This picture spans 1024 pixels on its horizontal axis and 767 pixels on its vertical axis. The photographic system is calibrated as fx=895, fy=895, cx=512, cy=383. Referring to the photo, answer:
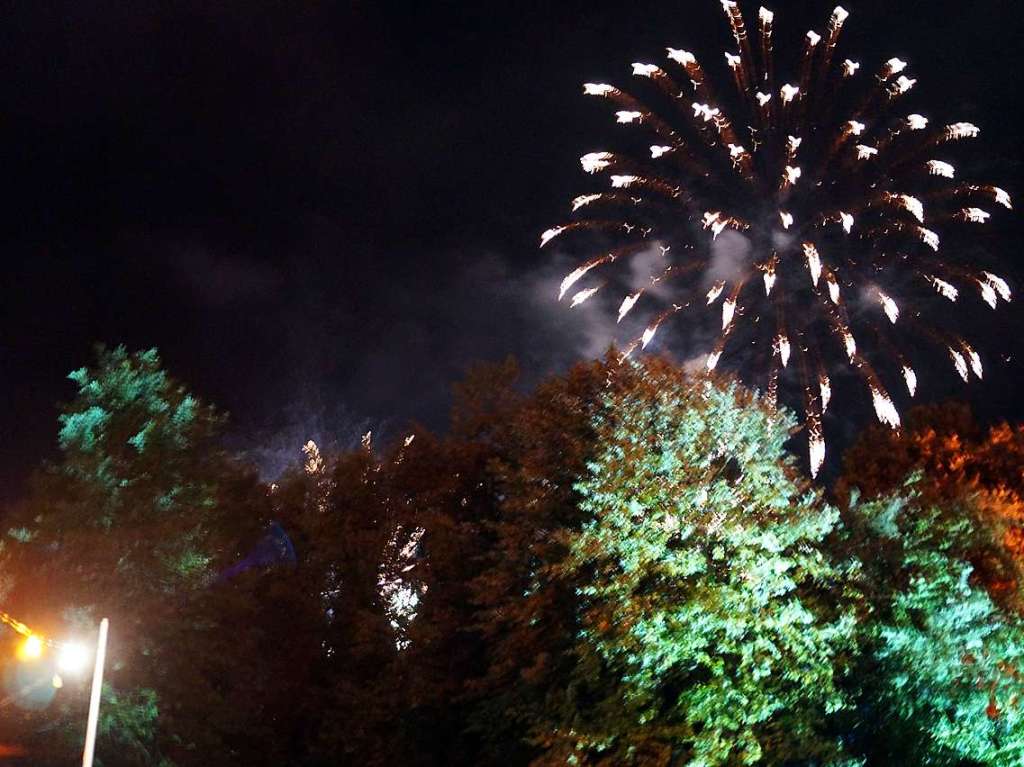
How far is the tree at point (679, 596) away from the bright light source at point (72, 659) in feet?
30.2

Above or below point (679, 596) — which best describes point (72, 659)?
above

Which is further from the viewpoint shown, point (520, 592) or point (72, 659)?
point (72, 659)

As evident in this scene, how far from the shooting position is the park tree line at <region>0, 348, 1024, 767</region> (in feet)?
55.2

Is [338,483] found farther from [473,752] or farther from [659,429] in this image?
[659,429]

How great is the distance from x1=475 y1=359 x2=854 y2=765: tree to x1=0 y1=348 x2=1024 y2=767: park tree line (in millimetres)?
61

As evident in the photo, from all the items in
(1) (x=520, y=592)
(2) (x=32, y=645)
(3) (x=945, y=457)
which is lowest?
(2) (x=32, y=645)

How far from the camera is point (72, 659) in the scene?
20.7m

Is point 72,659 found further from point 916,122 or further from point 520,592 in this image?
point 916,122

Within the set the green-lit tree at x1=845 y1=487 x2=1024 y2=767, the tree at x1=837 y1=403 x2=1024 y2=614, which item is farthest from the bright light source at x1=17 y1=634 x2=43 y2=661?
the tree at x1=837 y1=403 x2=1024 y2=614

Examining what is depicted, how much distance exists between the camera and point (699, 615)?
16531 mm

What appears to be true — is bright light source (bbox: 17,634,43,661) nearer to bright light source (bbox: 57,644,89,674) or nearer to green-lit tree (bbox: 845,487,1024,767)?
bright light source (bbox: 57,644,89,674)

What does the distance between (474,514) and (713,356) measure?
26.6 ft

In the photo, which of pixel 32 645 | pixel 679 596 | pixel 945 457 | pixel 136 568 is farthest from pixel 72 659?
pixel 945 457

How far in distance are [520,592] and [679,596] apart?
4.20 metres
